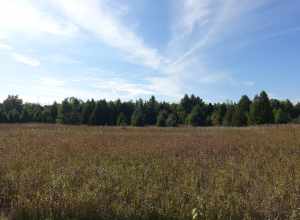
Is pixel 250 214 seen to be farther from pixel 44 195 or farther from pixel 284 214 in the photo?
pixel 44 195

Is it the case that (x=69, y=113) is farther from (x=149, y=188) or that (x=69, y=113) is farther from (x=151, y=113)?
(x=149, y=188)

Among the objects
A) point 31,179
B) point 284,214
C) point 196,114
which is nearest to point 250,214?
point 284,214

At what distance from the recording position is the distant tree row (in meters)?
54.0

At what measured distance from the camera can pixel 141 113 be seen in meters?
61.2

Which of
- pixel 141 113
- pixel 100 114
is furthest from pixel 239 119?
pixel 100 114

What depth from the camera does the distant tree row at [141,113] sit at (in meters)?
54.0

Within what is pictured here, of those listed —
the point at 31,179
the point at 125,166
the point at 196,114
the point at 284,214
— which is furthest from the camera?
the point at 196,114

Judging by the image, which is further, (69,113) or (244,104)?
(69,113)

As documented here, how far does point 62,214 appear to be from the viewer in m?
3.83

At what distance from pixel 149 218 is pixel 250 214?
1430 millimetres

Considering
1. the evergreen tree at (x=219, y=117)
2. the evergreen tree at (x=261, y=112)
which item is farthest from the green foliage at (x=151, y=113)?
the evergreen tree at (x=261, y=112)

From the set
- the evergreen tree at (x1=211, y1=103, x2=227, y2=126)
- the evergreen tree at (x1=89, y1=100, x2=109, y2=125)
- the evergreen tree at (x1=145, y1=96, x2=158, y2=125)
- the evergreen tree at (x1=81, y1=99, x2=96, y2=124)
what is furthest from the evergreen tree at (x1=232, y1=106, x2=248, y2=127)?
the evergreen tree at (x1=81, y1=99, x2=96, y2=124)

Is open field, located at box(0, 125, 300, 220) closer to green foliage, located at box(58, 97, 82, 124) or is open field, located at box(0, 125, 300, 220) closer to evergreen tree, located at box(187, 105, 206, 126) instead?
evergreen tree, located at box(187, 105, 206, 126)

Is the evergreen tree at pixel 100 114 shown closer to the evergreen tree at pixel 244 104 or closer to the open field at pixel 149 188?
the evergreen tree at pixel 244 104
